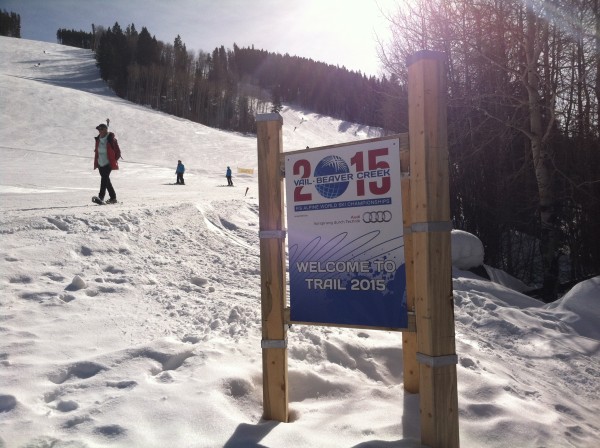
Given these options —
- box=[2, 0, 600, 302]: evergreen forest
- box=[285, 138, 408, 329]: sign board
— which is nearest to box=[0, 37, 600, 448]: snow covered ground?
box=[285, 138, 408, 329]: sign board

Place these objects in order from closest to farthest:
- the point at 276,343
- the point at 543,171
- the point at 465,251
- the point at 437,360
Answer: the point at 437,360
the point at 276,343
the point at 465,251
the point at 543,171

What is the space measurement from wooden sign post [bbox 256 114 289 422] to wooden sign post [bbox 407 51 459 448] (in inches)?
41.1

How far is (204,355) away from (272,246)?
Answer: 1236 millimetres

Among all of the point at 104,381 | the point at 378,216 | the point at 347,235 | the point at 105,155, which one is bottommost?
the point at 104,381

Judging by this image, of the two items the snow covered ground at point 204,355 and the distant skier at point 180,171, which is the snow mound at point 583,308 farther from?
the distant skier at point 180,171

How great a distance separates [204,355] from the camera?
161 inches

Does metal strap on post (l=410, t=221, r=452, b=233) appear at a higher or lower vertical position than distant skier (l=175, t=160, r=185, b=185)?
lower

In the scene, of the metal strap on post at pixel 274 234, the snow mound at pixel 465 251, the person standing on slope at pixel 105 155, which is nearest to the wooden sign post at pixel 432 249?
the metal strap on post at pixel 274 234

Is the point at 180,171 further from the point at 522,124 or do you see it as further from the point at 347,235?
the point at 347,235

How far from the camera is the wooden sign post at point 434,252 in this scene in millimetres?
3018

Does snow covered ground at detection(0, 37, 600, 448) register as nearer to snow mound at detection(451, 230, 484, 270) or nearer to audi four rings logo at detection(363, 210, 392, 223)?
snow mound at detection(451, 230, 484, 270)

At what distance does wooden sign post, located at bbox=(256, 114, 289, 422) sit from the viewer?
3566mm

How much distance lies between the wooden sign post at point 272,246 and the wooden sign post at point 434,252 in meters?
1.05

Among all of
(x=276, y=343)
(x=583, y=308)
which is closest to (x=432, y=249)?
(x=276, y=343)
